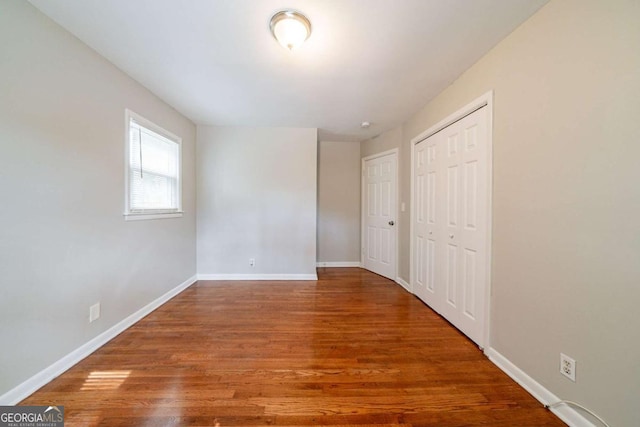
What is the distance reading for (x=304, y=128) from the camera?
362cm

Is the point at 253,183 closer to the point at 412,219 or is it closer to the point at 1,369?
the point at 412,219

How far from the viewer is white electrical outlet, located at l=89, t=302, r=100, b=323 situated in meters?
1.80

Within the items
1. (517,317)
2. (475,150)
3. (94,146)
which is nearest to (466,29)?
(475,150)

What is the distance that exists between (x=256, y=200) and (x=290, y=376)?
8.51ft

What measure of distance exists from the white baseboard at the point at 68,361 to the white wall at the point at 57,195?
4cm

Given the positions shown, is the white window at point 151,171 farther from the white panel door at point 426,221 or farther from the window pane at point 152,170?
the white panel door at point 426,221

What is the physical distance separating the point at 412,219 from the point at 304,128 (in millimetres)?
2149

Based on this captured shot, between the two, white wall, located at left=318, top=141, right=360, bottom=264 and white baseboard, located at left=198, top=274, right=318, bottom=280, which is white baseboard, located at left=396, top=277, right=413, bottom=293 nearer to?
white wall, located at left=318, top=141, right=360, bottom=264

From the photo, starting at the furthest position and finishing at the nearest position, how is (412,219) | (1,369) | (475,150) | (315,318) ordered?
1. (412,219)
2. (315,318)
3. (475,150)
4. (1,369)

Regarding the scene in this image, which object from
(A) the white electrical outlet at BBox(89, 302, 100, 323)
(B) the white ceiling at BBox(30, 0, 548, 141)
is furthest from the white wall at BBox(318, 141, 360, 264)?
(A) the white electrical outlet at BBox(89, 302, 100, 323)

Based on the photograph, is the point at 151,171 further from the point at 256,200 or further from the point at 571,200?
the point at 571,200

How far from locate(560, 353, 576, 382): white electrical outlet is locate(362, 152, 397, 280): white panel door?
94.6 inches
